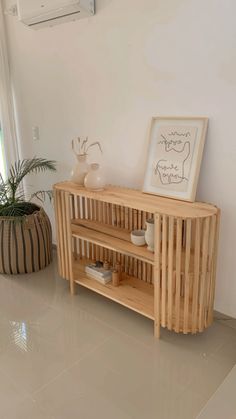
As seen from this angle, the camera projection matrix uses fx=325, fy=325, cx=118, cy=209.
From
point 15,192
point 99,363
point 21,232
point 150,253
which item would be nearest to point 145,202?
point 150,253

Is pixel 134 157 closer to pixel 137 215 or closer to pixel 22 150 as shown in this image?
pixel 137 215

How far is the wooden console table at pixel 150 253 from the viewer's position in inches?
70.6

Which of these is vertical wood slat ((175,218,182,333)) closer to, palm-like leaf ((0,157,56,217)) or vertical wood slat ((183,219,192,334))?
vertical wood slat ((183,219,192,334))

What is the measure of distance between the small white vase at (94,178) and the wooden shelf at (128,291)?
0.70 m

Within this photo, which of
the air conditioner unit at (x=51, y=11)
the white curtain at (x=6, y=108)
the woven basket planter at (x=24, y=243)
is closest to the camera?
the air conditioner unit at (x=51, y=11)

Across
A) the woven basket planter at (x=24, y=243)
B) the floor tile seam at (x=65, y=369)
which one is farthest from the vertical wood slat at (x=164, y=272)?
the woven basket planter at (x=24, y=243)

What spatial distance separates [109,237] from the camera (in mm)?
2270

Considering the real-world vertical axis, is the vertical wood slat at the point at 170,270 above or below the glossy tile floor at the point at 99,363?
above

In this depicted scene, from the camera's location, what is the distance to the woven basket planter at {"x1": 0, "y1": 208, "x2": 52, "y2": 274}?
2711 mm

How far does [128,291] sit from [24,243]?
3.42ft

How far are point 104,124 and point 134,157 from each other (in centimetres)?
37

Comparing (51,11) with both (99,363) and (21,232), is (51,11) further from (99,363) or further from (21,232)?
(99,363)

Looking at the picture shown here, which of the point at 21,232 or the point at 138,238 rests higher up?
the point at 138,238

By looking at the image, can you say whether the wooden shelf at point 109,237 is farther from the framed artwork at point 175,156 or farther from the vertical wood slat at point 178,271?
the framed artwork at point 175,156
